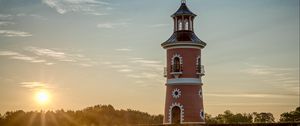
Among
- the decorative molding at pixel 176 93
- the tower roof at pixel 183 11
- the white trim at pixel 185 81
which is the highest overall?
the tower roof at pixel 183 11

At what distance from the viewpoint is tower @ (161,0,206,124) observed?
124ft

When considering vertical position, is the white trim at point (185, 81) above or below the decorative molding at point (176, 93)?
above

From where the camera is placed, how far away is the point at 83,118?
3172 inches

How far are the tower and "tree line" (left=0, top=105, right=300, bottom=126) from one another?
24.0 meters

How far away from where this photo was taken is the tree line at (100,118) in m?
67.8

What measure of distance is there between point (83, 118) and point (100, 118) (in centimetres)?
508

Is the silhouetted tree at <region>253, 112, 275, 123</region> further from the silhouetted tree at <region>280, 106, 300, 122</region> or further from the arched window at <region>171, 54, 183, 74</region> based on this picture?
the arched window at <region>171, 54, 183, 74</region>

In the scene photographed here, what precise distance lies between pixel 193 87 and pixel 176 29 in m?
4.83

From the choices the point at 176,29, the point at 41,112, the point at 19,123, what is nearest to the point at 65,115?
the point at 41,112

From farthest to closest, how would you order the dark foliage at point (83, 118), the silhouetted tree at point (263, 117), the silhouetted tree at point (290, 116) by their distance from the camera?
the dark foliage at point (83, 118) < the silhouetted tree at point (263, 117) < the silhouetted tree at point (290, 116)

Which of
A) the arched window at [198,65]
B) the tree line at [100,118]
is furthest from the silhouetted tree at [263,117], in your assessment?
the arched window at [198,65]

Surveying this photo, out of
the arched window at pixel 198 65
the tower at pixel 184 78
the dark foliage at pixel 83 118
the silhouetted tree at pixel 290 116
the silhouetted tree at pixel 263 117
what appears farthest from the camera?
the dark foliage at pixel 83 118

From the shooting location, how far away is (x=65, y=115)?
81.1 meters

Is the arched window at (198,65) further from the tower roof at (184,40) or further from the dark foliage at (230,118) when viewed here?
the dark foliage at (230,118)
